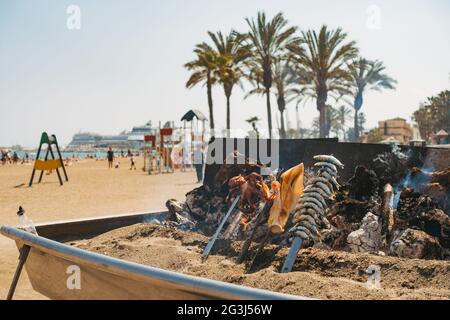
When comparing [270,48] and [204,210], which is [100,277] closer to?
[204,210]

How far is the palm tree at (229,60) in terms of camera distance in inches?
1303

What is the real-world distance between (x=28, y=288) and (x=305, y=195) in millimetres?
2280

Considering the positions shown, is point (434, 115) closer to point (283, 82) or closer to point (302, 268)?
point (283, 82)

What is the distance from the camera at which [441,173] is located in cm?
442

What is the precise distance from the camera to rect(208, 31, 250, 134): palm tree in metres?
33.1

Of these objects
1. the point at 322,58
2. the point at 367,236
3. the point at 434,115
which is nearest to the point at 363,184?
the point at 367,236

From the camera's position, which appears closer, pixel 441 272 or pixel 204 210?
pixel 441 272

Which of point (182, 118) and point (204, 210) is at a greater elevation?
point (182, 118)

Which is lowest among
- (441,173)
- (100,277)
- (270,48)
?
(100,277)

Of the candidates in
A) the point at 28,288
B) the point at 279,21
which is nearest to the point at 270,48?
the point at 279,21

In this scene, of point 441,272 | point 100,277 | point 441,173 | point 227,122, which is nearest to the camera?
point 100,277

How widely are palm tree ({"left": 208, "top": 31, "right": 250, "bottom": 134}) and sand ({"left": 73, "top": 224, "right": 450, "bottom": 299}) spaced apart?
27891mm

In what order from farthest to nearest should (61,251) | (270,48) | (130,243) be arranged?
(270,48) → (130,243) → (61,251)

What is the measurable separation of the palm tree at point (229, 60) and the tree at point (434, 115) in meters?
31.9
